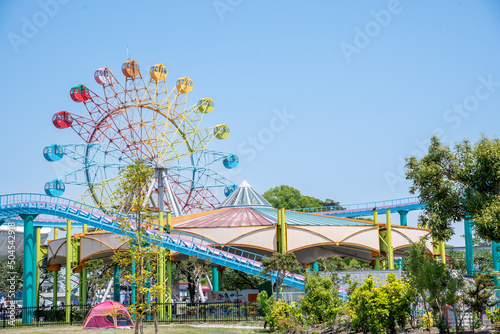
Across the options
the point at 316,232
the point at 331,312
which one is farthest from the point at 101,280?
the point at 331,312

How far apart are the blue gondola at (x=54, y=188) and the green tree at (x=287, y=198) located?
3900 centimetres

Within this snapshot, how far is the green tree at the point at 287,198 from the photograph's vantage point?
82.7m

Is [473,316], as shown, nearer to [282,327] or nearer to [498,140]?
[498,140]

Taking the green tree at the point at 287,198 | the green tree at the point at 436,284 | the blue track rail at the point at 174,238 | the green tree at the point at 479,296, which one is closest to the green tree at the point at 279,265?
the blue track rail at the point at 174,238

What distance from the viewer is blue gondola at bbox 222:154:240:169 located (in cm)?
5834

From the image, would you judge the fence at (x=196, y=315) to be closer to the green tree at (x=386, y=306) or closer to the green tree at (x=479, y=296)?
the green tree at (x=386, y=306)

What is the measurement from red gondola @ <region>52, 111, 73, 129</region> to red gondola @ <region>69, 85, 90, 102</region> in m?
1.48

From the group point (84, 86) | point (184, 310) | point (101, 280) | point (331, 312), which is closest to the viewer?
point (331, 312)

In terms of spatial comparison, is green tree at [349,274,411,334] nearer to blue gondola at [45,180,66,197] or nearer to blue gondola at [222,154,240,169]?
blue gondola at [45,180,66,197]

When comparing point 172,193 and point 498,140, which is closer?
point 498,140

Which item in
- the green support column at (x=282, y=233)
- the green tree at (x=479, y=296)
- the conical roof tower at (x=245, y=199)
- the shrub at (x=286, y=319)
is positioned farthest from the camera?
the conical roof tower at (x=245, y=199)

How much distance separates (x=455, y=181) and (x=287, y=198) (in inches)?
2624

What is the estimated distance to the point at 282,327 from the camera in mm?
21812

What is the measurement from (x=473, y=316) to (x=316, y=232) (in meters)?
21.7
